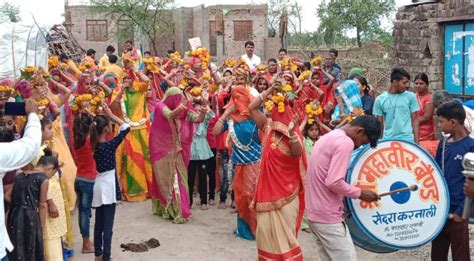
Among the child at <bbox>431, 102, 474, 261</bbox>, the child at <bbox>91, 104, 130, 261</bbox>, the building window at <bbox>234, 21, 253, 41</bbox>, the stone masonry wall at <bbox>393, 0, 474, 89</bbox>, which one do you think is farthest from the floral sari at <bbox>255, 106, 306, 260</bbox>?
the building window at <bbox>234, 21, 253, 41</bbox>

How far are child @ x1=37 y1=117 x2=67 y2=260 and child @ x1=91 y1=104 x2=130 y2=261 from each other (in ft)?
1.28

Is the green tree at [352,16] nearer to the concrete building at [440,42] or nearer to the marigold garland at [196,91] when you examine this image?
the concrete building at [440,42]

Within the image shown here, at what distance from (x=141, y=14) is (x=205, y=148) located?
86.2 ft

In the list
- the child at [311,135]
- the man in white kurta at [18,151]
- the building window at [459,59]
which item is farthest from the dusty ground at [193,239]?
the building window at [459,59]

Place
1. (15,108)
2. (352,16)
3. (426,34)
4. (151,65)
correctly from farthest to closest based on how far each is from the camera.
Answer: (352,16), (426,34), (151,65), (15,108)

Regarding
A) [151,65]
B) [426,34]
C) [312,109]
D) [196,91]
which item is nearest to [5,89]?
[196,91]

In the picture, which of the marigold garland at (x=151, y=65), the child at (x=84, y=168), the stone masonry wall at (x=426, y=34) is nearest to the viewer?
the child at (x=84, y=168)

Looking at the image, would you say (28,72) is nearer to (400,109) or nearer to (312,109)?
(312,109)

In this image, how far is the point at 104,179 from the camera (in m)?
5.65

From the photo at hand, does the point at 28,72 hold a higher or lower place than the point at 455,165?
higher

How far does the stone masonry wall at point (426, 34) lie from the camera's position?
10.7 meters

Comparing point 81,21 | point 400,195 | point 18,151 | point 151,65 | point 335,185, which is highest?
point 81,21

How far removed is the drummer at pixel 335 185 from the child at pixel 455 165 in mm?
804

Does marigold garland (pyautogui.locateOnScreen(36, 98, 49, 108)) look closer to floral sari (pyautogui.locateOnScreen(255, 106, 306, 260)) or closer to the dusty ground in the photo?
the dusty ground
